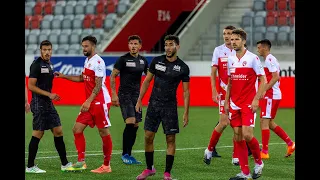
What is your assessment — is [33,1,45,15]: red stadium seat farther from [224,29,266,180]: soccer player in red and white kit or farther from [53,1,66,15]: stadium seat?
[224,29,266,180]: soccer player in red and white kit

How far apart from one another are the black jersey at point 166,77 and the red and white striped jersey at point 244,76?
62 cm

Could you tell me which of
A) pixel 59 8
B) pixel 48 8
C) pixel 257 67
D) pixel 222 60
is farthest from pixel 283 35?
pixel 257 67

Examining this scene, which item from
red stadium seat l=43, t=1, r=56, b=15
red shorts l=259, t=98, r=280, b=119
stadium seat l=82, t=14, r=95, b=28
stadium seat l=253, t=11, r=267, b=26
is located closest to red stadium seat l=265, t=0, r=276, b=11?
stadium seat l=253, t=11, r=267, b=26

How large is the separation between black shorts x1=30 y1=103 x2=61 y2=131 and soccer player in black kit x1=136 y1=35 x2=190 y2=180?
5.10ft

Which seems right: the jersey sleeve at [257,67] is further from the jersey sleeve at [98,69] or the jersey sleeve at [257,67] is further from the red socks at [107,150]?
the red socks at [107,150]

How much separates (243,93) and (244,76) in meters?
0.22

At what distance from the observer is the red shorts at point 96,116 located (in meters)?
9.90

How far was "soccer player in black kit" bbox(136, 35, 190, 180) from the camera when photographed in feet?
29.3

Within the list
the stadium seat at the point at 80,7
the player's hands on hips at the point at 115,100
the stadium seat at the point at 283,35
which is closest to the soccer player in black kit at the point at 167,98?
the player's hands on hips at the point at 115,100

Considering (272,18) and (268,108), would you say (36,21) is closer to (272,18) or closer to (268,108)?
(272,18)
